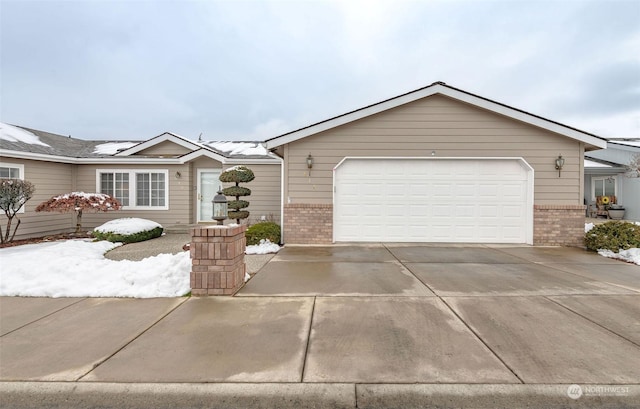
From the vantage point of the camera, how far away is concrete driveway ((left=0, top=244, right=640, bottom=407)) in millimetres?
2316

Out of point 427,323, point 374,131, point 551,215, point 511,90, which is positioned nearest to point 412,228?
point 374,131

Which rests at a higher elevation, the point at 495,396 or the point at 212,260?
the point at 212,260

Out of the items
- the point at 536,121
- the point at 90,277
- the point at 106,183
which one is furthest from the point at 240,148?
the point at 536,121

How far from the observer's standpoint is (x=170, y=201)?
11672 millimetres

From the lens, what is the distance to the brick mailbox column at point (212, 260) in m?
4.34

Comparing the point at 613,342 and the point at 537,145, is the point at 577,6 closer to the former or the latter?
the point at 537,145

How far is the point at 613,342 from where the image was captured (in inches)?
117

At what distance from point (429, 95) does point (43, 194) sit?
1342 cm

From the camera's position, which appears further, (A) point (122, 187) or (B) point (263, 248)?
(A) point (122, 187)

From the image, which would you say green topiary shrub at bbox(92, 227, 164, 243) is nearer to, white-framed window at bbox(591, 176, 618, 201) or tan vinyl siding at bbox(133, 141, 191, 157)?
tan vinyl siding at bbox(133, 141, 191, 157)

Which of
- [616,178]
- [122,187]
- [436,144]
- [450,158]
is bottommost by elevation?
[122,187]

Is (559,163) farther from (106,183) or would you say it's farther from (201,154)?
(106,183)

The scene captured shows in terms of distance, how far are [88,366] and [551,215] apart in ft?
35.0

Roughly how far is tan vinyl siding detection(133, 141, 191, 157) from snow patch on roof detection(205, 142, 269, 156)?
4.78ft
